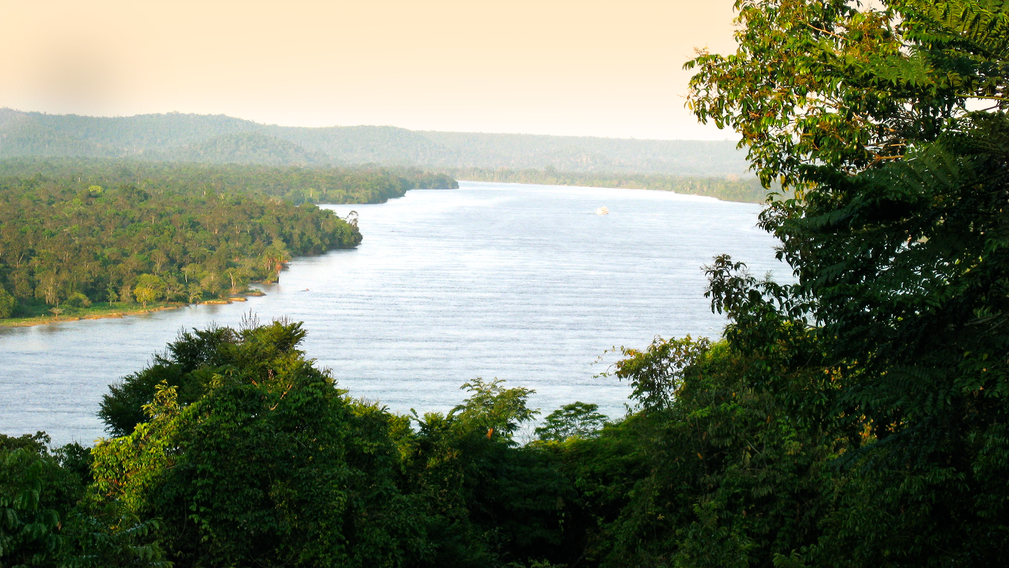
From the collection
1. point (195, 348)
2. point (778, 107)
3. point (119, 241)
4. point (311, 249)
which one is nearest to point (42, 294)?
point (119, 241)

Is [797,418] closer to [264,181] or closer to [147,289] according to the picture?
[147,289]

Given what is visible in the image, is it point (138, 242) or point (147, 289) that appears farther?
point (138, 242)

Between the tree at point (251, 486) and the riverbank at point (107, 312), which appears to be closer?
the tree at point (251, 486)

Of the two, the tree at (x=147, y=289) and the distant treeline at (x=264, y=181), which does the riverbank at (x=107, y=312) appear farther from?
the distant treeline at (x=264, y=181)

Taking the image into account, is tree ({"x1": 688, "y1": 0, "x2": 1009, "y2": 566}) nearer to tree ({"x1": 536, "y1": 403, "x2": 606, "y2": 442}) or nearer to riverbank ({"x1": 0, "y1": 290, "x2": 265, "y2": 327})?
tree ({"x1": 536, "y1": 403, "x2": 606, "y2": 442})

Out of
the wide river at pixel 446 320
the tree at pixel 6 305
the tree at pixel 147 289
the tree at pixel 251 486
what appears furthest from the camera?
the tree at pixel 147 289

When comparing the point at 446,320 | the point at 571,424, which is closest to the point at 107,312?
the point at 446,320

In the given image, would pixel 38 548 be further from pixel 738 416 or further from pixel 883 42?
pixel 738 416

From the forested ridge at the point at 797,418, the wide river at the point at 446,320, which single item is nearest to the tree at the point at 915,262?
the forested ridge at the point at 797,418
